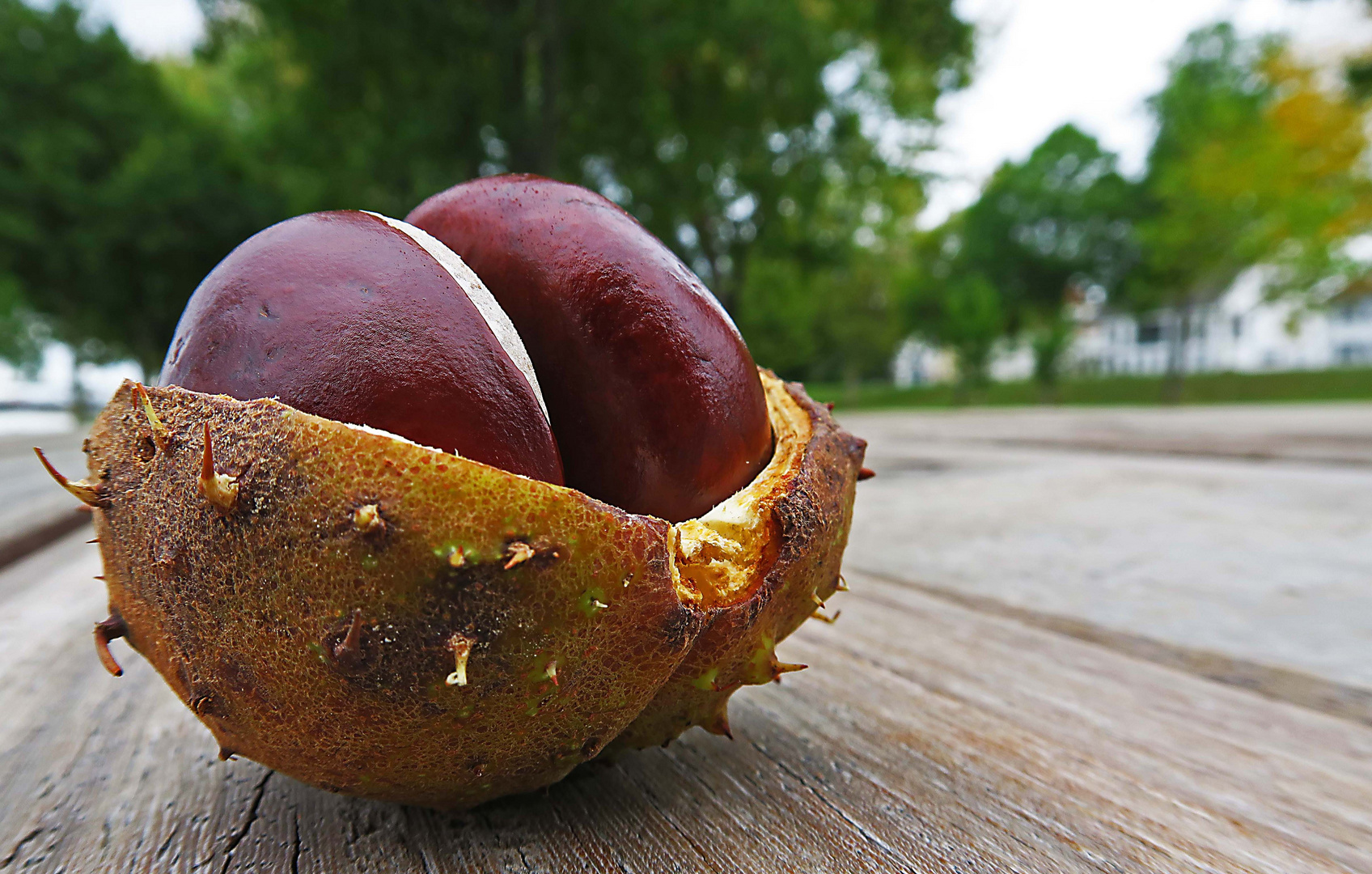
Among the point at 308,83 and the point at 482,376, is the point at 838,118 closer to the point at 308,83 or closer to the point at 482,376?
the point at 308,83

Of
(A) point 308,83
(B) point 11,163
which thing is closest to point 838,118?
(A) point 308,83

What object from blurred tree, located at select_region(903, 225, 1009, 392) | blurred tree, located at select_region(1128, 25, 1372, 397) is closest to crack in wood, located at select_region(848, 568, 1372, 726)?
blurred tree, located at select_region(1128, 25, 1372, 397)

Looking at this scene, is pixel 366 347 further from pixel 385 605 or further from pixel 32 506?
pixel 32 506

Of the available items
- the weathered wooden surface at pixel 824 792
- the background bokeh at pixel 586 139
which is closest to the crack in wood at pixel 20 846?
the weathered wooden surface at pixel 824 792

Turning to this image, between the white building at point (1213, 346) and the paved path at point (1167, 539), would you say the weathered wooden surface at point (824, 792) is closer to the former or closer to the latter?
the paved path at point (1167, 539)

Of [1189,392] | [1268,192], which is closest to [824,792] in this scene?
[1268,192]

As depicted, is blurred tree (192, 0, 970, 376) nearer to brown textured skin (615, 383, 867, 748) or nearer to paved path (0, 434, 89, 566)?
paved path (0, 434, 89, 566)
